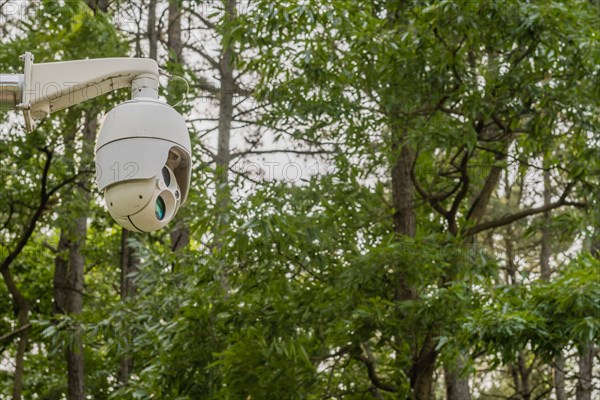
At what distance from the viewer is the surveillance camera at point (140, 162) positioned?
260 cm

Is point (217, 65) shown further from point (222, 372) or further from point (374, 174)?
point (222, 372)

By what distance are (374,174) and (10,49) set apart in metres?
3.85

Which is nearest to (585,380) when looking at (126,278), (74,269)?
(126,278)

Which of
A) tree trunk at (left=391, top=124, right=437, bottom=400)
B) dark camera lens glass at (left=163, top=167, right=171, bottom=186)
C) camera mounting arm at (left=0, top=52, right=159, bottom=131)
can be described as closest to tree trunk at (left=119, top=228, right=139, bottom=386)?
tree trunk at (left=391, top=124, right=437, bottom=400)

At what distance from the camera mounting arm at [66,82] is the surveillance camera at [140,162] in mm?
93

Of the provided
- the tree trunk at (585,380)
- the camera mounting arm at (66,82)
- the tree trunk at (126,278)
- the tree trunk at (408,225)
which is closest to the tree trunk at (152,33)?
the tree trunk at (126,278)

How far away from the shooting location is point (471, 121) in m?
7.90

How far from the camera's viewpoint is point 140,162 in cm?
260

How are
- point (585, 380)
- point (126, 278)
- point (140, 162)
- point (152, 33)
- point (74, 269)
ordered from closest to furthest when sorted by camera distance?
point (140, 162)
point (152, 33)
point (126, 278)
point (74, 269)
point (585, 380)

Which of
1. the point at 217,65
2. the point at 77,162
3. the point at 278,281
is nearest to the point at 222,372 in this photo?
the point at 278,281

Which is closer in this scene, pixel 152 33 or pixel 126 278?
pixel 152 33

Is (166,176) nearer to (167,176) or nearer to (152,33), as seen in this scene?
(167,176)

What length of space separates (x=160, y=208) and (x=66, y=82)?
0.44 metres

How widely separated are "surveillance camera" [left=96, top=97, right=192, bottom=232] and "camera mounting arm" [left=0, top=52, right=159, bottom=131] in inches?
3.7
